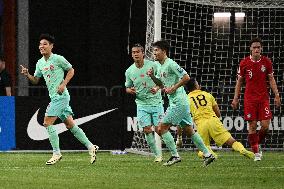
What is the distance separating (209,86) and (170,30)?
1820mm

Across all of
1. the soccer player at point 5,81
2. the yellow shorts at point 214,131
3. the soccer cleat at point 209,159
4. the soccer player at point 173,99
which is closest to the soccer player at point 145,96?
the yellow shorts at point 214,131

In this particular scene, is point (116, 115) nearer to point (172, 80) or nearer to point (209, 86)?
point (209, 86)

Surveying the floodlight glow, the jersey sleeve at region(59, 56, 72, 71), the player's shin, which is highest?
the floodlight glow

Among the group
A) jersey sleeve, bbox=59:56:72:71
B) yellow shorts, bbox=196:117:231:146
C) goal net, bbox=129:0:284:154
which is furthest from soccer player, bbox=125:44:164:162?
goal net, bbox=129:0:284:154

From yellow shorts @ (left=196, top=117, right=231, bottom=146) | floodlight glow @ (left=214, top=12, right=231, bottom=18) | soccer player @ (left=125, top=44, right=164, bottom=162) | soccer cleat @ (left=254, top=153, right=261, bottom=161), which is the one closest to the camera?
yellow shorts @ (left=196, top=117, right=231, bottom=146)

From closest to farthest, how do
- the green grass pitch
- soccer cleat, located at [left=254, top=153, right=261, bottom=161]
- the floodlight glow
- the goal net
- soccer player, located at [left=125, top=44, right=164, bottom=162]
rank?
the green grass pitch, soccer cleat, located at [left=254, top=153, right=261, bottom=161], soccer player, located at [left=125, top=44, right=164, bottom=162], the goal net, the floodlight glow

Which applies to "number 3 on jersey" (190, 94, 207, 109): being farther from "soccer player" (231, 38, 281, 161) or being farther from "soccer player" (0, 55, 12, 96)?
"soccer player" (0, 55, 12, 96)

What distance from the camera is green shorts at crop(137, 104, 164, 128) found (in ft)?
56.1

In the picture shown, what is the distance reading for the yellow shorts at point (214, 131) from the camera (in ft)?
54.2

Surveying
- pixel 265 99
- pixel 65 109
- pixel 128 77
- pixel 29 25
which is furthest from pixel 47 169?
pixel 29 25

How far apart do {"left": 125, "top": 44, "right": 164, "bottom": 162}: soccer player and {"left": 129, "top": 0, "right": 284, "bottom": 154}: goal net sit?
3.19 meters

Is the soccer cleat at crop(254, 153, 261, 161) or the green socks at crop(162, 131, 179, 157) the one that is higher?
the green socks at crop(162, 131, 179, 157)

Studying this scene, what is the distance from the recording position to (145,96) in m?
17.2

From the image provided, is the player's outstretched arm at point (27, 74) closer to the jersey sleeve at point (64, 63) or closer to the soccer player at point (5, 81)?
the jersey sleeve at point (64, 63)
